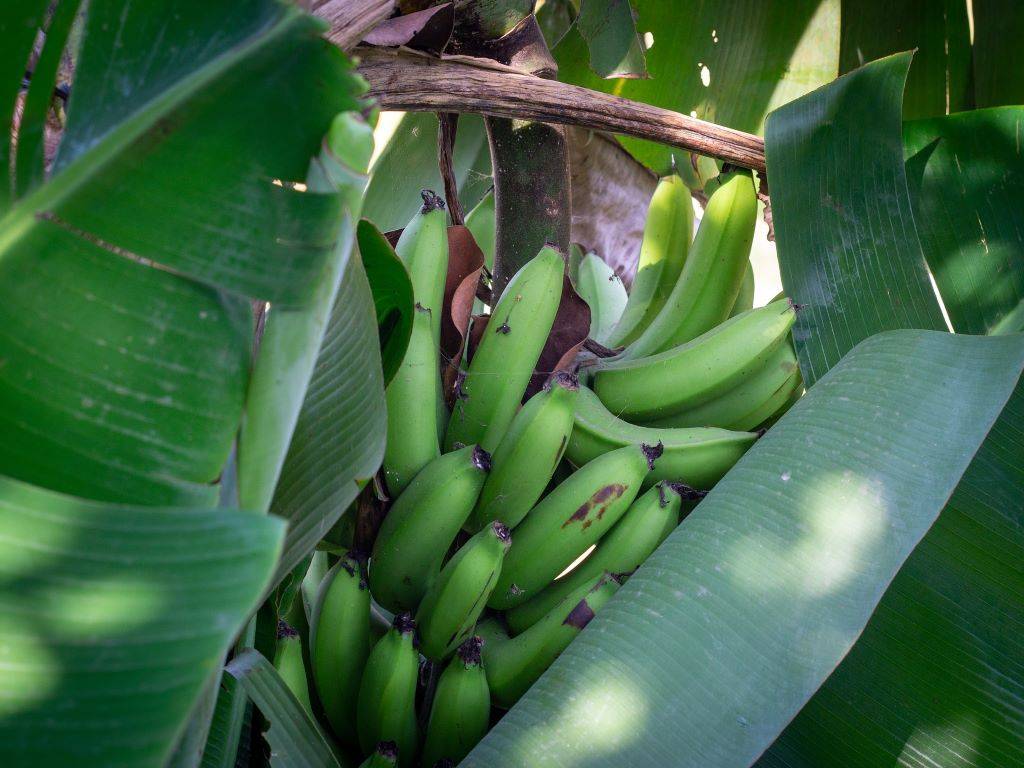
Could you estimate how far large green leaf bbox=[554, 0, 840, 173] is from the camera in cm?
137

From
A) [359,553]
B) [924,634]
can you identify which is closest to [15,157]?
[359,553]

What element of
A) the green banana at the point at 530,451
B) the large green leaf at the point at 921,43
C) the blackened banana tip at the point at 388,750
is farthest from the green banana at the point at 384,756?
the large green leaf at the point at 921,43

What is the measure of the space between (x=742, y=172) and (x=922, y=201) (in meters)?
0.20

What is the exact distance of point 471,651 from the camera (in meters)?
0.66

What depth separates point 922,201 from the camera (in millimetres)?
866

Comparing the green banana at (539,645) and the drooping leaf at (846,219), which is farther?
the drooping leaf at (846,219)

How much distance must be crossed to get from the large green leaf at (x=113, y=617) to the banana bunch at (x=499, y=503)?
381 mm

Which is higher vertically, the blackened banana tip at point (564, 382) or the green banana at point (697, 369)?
the blackened banana tip at point (564, 382)

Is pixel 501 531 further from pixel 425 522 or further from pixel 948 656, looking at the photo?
pixel 948 656

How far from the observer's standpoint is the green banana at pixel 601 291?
44.4 inches

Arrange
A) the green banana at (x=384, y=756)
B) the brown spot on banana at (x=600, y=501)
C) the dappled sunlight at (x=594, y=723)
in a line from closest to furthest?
the dappled sunlight at (x=594, y=723) → the green banana at (x=384, y=756) → the brown spot on banana at (x=600, y=501)

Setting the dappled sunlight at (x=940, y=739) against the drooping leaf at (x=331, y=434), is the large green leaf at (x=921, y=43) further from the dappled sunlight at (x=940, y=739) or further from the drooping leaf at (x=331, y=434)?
the drooping leaf at (x=331, y=434)

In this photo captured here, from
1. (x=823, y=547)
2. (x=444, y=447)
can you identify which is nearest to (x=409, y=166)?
(x=444, y=447)

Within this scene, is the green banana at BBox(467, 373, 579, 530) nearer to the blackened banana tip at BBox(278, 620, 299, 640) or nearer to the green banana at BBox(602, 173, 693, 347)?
the blackened banana tip at BBox(278, 620, 299, 640)
